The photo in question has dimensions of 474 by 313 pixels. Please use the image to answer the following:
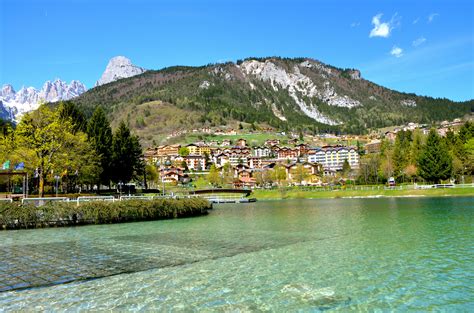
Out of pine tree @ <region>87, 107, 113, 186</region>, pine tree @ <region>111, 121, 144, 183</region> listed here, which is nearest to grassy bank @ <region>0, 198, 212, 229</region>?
pine tree @ <region>87, 107, 113, 186</region>

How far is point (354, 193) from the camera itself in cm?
10300

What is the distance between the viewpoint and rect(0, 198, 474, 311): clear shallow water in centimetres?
1045

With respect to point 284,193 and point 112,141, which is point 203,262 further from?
point 284,193

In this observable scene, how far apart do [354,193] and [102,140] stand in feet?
213

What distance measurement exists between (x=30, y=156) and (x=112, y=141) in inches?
972

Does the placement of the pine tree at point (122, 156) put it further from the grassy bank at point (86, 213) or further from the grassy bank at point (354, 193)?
the grassy bank at point (354, 193)

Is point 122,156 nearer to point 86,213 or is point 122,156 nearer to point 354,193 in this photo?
point 86,213

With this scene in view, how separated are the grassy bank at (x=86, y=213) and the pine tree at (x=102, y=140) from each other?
31.4m

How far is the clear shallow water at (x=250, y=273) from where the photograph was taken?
10451 mm

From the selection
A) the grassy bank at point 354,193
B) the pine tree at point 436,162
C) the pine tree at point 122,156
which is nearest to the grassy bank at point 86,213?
the pine tree at point 122,156

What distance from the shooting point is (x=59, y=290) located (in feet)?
39.1

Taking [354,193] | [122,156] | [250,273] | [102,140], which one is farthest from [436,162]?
[250,273]

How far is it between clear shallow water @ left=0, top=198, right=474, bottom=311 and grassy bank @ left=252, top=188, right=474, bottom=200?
221 feet

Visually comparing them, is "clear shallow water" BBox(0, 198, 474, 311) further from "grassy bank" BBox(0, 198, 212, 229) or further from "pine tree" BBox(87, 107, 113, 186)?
"pine tree" BBox(87, 107, 113, 186)
